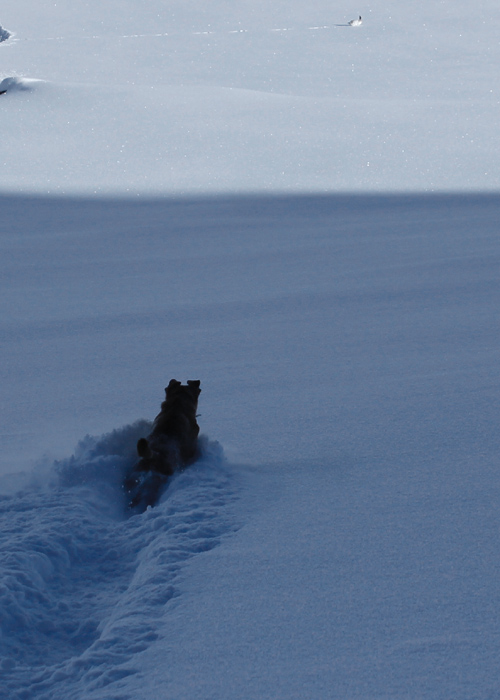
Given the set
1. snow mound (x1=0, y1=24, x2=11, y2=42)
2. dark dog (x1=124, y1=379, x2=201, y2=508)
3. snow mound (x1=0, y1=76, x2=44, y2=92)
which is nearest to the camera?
dark dog (x1=124, y1=379, x2=201, y2=508)

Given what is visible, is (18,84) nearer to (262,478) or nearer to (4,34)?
(4,34)

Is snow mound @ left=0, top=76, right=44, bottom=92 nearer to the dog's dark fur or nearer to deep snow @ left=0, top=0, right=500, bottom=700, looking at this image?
deep snow @ left=0, top=0, right=500, bottom=700

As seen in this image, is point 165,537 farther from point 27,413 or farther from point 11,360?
point 11,360

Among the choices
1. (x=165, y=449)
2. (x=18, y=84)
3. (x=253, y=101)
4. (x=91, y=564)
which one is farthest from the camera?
(x=18, y=84)

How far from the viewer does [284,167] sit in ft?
20.8

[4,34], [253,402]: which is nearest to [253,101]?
[253,402]

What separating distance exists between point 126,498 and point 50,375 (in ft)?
3.09

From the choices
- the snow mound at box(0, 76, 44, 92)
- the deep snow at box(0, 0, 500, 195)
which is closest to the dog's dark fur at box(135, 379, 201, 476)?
the deep snow at box(0, 0, 500, 195)

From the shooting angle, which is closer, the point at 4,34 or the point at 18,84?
the point at 18,84

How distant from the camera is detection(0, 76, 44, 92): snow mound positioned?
27.2 ft

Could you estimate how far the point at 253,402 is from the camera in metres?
2.66

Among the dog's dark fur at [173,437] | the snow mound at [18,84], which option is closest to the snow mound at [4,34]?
the snow mound at [18,84]

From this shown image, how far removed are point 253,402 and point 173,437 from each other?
0.54m

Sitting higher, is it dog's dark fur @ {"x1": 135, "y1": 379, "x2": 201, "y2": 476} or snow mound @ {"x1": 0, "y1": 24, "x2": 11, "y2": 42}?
snow mound @ {"x1": 0, "y1": 24, "x2": 11, "y2": 42}
